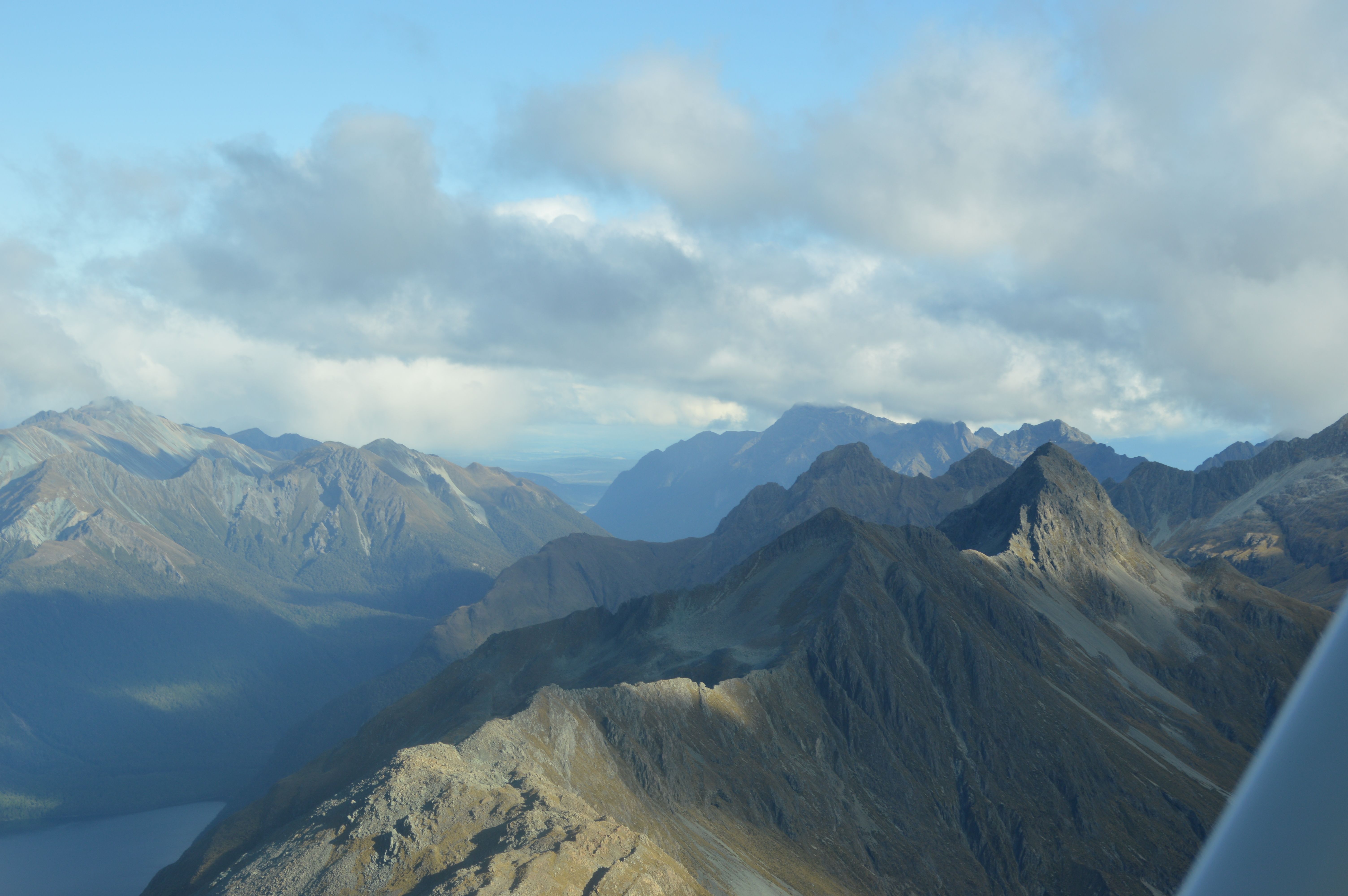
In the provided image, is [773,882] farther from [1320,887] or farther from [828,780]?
[1320,887]

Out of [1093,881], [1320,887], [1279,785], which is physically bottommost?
[1093,881]

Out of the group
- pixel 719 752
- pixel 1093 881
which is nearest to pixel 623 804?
pixel 719 752

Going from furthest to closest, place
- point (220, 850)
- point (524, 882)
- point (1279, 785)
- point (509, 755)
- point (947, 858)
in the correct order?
point (947, 858)
point (220, 850)
point (509, 755)
point (524, 882)
point (1279, 785)

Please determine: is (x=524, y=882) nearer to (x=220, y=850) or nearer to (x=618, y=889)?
(x=618, y=889)

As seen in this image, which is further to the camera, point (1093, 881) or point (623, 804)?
point (1093, 881)

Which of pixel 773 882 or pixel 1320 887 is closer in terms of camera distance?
pixel 1320 887

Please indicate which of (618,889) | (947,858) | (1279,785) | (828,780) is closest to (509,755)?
(618,889)

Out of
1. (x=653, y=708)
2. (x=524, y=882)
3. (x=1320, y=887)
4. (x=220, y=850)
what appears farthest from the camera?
(x=653, y=708)

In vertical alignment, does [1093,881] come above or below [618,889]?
below

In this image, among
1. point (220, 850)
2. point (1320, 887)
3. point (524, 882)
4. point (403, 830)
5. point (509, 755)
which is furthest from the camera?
point (220, 850)
